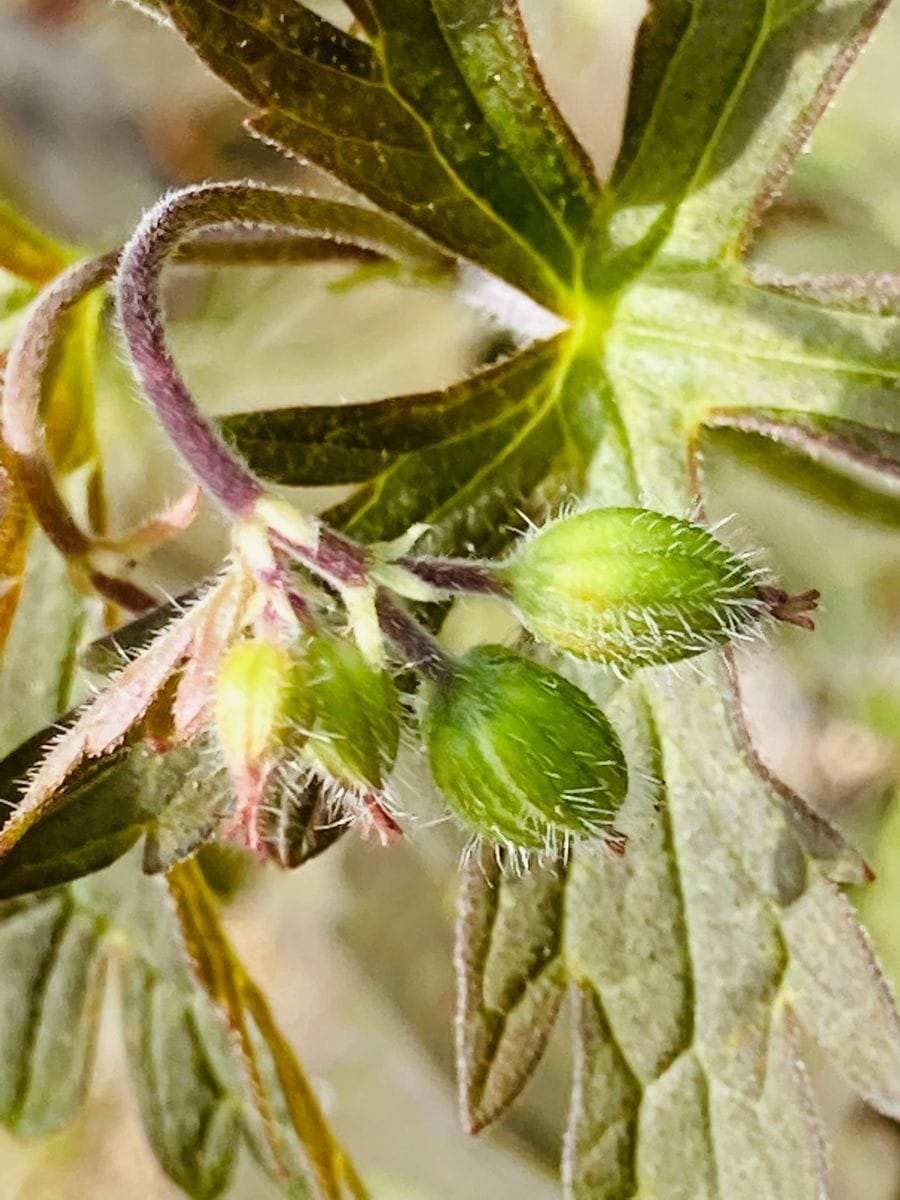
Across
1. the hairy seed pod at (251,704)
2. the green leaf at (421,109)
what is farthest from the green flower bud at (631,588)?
the green leaf at (421,109)

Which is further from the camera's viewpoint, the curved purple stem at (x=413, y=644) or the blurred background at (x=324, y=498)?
the blurred background at (x=324, y=498)

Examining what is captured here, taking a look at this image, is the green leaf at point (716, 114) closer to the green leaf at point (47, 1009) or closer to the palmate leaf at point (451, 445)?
the palmate leaf at point (451, 445)

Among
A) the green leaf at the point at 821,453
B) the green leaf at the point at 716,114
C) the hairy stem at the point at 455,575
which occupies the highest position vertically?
the green leaf at the point at 716,114

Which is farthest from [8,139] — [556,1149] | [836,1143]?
[836,1143]

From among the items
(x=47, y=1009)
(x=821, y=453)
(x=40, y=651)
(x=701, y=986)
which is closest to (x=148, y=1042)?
(x=47, y=1009)

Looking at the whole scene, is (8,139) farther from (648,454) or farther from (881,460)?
(881,460)

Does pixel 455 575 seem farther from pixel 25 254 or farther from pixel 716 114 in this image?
pixel 25 254
